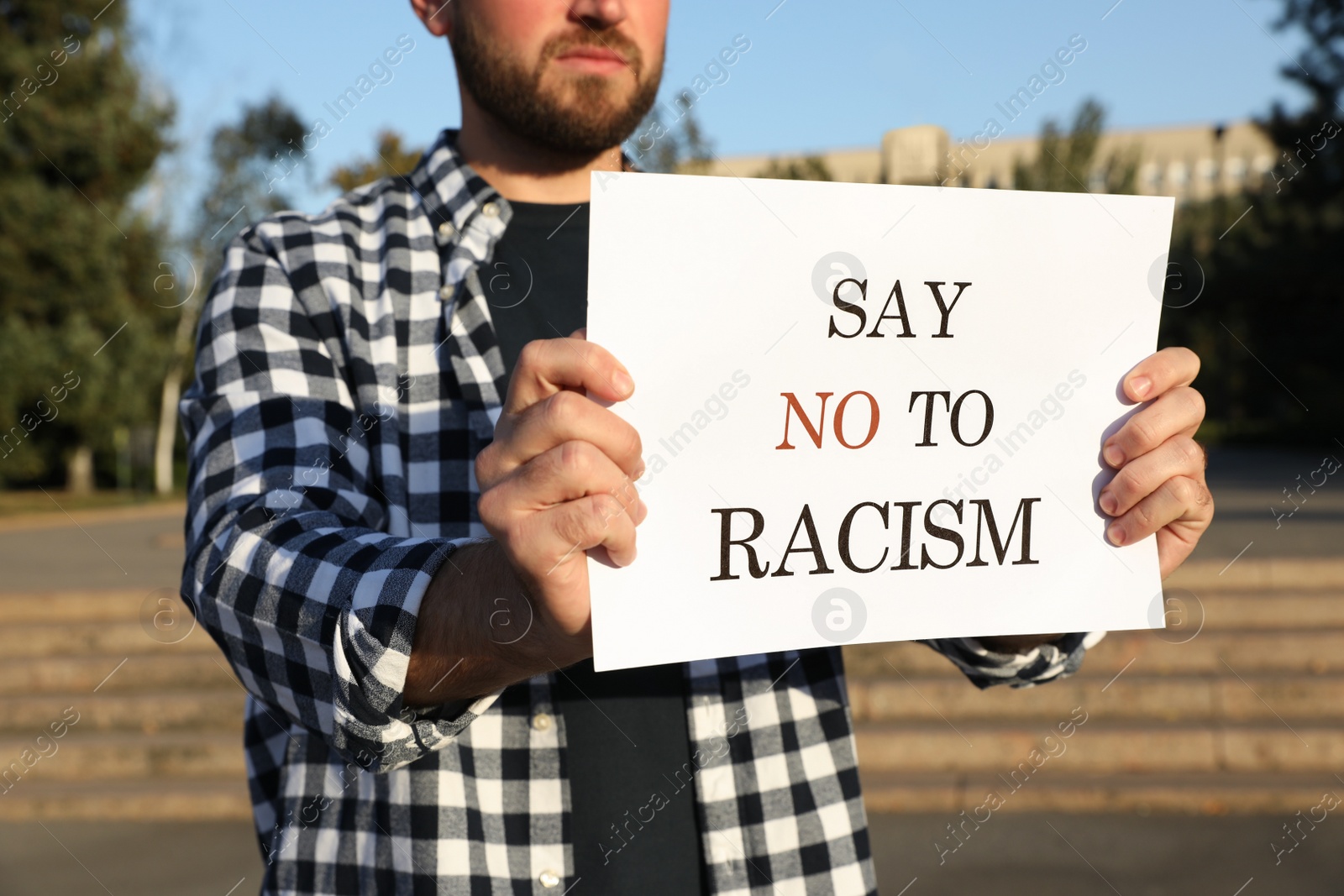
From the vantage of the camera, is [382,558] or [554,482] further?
[382,558]

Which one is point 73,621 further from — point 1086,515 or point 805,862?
point 1086,515

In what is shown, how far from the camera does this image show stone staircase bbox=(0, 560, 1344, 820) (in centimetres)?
461

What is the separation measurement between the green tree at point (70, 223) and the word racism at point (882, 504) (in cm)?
1898

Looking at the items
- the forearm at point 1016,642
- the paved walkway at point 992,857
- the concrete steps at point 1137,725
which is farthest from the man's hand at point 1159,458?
the concrete steps at point 1137,725

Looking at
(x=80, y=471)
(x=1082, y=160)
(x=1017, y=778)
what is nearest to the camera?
(x=1017, y=778)

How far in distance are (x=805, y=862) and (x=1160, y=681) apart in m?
4.39

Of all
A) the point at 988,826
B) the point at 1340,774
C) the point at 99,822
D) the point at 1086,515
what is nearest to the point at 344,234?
the point at 1086,515

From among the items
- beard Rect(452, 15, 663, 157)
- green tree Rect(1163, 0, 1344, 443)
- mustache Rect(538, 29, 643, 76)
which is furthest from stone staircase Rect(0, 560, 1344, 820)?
green tree Rect(1163, 0, 1344, 443)

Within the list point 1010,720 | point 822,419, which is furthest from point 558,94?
point 1010,720

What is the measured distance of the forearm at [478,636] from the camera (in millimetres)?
906

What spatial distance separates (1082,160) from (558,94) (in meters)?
24.0

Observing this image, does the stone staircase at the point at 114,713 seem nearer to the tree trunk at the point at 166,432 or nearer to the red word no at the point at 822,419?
the red word no at the point at 822,419

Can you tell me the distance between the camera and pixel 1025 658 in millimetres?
1315

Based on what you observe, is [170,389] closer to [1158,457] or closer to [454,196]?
[454,196]
